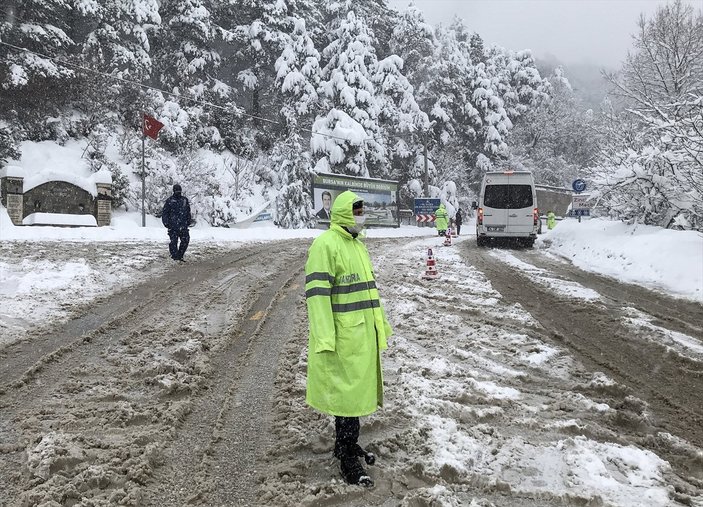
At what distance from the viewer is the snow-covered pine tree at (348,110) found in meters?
31.8

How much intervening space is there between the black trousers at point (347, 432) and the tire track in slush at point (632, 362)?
219 cm

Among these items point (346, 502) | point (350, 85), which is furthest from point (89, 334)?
point (350, 85)

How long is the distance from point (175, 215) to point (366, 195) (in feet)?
68.9

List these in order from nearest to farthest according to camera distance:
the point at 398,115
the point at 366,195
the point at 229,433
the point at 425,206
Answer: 1. the point at 229,433
2. the point at 366,195
3. the point at 425,206
4. the point at 398,115

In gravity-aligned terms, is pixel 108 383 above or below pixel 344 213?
below

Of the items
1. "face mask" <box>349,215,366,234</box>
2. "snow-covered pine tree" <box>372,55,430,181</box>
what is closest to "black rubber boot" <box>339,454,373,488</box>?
"face mask" <box>349,215,366,234</box>

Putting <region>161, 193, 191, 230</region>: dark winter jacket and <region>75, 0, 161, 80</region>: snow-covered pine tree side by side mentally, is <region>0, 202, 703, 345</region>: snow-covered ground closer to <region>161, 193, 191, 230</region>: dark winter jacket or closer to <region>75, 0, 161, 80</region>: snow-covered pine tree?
<region>161, 193, 191, 230</region>: dark winter jacket

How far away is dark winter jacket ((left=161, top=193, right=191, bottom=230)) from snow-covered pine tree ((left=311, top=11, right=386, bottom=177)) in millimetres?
19467

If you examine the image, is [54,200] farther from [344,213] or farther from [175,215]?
[344,213]

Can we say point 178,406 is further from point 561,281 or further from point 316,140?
point 316,140

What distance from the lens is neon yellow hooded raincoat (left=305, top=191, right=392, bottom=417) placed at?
3.23m

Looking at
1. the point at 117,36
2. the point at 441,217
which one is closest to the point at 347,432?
the point at 441,217

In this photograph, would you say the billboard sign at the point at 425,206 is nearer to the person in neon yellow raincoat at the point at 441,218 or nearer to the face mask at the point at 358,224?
the person in neon yellow raincoat at the point at 441,218

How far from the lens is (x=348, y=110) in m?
33.4
